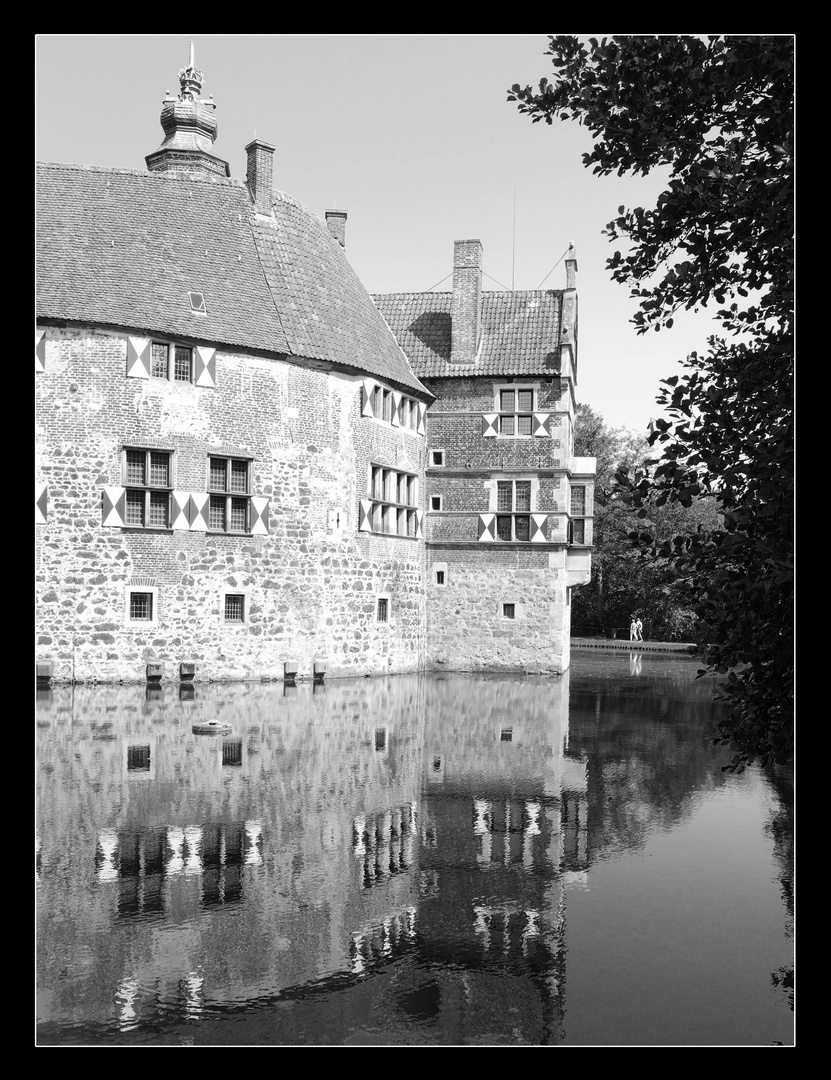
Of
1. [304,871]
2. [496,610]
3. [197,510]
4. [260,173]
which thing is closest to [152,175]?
[260,173]

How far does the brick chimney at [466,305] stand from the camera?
29.0 meters

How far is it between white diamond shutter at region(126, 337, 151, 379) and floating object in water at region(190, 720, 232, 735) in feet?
29.7

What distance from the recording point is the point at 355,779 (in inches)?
492

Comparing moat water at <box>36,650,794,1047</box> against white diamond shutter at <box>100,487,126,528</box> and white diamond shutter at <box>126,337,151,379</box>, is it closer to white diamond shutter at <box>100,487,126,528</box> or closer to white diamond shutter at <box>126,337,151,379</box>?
white diamond shutter at <box>100,487,126,528</box>

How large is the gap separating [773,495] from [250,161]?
23057 mm

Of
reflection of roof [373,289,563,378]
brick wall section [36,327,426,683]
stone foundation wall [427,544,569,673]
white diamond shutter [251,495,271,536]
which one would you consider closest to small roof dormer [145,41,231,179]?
reflection of roof [373,289,563,378]

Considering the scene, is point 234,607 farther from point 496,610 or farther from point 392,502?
point 496,610

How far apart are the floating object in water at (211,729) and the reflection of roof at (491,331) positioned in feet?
50.9

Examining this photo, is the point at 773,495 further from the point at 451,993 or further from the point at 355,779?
the point at 355,779

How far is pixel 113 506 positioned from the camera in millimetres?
21516

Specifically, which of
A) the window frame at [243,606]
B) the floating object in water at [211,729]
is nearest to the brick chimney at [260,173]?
the window frame at [243,606]

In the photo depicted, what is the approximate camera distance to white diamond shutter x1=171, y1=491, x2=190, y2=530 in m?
22.2

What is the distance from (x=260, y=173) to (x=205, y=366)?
6.41 m

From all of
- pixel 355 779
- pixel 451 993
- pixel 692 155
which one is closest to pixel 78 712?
pixel 355 779
